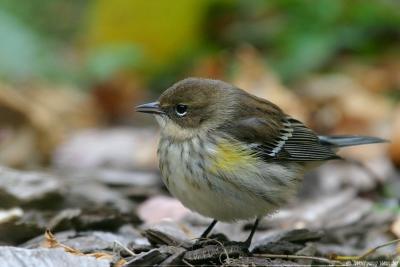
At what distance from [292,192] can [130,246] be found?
1173mm

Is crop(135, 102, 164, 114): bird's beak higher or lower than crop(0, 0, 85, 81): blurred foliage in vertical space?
lower

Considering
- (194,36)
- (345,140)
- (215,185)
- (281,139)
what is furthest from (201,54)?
(215,185)

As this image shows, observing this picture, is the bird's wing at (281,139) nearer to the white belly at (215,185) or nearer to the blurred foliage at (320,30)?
the white belly at (215,185)

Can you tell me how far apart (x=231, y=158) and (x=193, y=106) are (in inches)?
25.3

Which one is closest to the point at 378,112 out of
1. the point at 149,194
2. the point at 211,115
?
the point at 149,194

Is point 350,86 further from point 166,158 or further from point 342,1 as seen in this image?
point 166,158

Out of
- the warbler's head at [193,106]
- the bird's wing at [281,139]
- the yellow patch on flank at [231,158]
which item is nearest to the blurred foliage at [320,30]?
the bird's wing at [281,139]

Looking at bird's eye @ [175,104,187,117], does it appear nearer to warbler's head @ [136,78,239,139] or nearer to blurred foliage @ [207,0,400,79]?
warbler's head @ [136,78,239,139]

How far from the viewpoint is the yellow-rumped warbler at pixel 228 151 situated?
200 inches

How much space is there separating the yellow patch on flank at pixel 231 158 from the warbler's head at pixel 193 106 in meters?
0.29

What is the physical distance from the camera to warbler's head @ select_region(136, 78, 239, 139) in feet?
18.3

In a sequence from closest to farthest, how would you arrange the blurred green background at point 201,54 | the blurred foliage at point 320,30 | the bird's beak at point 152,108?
the bird's beak at point 152,108, the blurred green background at point 201,54, the blurred foliage at point 320,30

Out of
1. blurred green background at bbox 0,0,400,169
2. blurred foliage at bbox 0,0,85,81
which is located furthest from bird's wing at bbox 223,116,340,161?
blurred foliage at bbox 0,0,85,81

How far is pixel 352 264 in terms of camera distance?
16.5 ft
